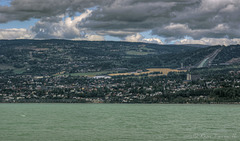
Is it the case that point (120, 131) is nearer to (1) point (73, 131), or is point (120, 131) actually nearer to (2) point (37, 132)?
(1) point (73, 131)

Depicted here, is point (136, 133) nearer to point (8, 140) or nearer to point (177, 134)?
point (177, 134)

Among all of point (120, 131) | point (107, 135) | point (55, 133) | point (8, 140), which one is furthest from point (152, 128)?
point (8, 140)

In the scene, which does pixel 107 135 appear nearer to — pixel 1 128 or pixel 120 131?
pixel 120 131

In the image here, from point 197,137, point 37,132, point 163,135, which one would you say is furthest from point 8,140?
point 197,137

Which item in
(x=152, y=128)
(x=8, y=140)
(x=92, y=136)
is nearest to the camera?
(x=8, y=140)

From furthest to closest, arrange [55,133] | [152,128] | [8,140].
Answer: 1. [152,128]
2. [55,133]
3. [8,140]

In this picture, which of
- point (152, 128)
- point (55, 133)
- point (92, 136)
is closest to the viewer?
point (92, 136)

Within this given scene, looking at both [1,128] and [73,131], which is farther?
[1,128]

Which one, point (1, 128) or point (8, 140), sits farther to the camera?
point (1, 128)

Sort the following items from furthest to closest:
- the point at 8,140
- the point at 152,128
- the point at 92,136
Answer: the point at 152,128, the point at 92,136, the point at 8,140
